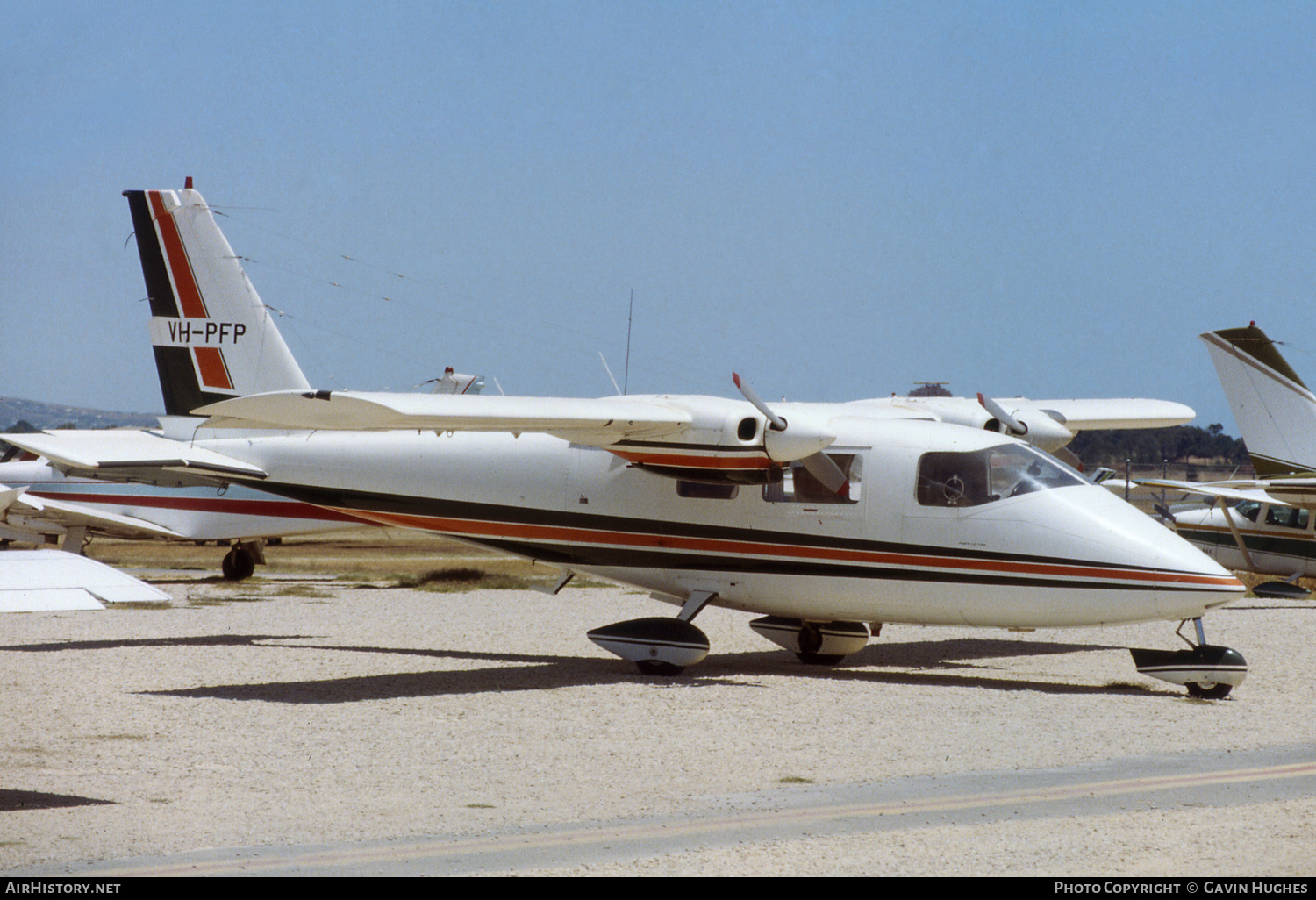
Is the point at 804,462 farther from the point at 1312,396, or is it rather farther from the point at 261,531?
the point at 261,531

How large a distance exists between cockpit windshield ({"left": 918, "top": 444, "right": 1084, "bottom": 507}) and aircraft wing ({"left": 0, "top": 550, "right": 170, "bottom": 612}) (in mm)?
→ 8500

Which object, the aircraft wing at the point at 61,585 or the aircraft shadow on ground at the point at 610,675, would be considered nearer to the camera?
the aircraft wing at the point at 61,585

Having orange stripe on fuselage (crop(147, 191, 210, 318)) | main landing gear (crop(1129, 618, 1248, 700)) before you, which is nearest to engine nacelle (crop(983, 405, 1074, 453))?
main landing gear (crop(1129, 618, 1248, 700))

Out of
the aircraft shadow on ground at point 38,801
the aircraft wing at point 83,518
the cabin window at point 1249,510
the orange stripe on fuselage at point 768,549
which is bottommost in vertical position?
the aircraft shadow on ground at point 38,801

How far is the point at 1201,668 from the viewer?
1294 cm

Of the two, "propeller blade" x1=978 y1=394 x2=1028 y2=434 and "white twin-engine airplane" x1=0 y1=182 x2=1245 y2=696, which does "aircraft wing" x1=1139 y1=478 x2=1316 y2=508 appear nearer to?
"white twin-engine airplane" x1=0 y1=182 x2=1245 y2=696

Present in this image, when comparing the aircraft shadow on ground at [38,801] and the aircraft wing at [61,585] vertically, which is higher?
the aircraft wing at [61,585]

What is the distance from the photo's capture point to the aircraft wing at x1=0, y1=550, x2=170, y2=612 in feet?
22.2

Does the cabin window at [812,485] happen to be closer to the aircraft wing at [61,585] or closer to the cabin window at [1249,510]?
the aircraft wing at [61,585]

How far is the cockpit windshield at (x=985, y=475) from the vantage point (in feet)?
44.4

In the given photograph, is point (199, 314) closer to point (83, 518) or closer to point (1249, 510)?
point (83, 518)

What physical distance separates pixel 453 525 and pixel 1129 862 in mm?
10284

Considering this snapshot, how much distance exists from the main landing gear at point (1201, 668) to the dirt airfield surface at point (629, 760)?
0.26 metres

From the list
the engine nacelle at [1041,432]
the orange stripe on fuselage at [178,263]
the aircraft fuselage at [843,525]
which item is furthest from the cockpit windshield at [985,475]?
the orange stripe on fuselage at [178,263]
